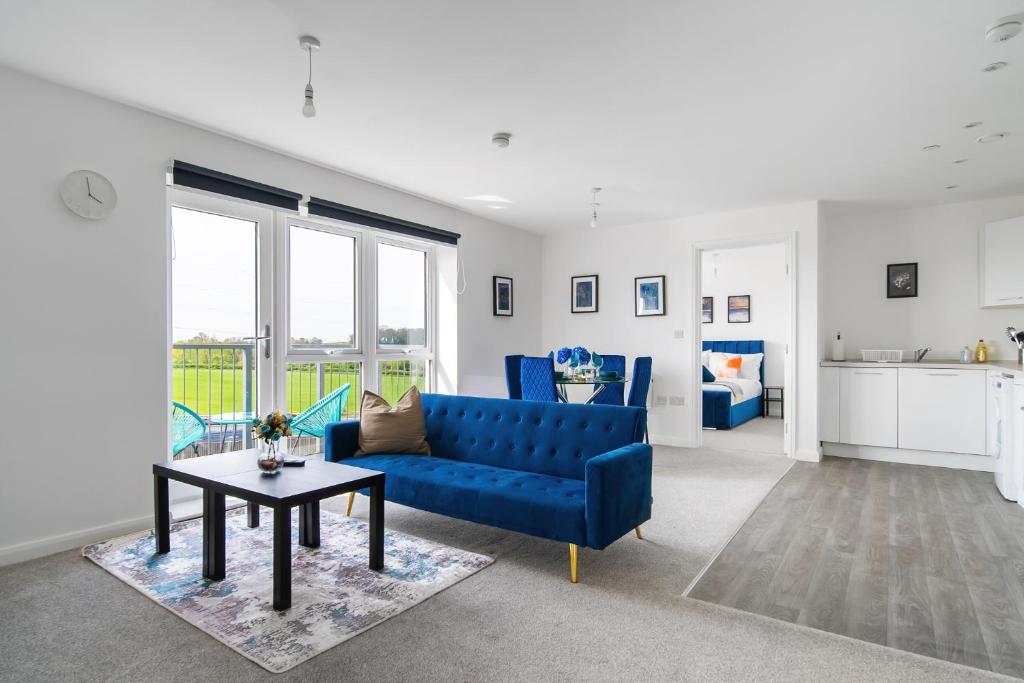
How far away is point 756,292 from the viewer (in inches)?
343

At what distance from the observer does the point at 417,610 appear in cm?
231

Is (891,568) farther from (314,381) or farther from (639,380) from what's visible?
(314,381)

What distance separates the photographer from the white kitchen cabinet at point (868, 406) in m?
5.19

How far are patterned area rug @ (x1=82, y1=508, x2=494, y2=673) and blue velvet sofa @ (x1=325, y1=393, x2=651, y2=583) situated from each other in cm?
30

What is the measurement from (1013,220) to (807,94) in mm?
3251

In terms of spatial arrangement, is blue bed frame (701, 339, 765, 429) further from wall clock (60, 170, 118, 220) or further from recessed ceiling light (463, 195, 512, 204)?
wall clock (60, 170, 118, 220)

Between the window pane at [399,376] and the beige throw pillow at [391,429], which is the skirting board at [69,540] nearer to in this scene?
the beige throw pillow at [391,429]

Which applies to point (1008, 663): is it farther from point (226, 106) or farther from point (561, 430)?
point (226, 106)

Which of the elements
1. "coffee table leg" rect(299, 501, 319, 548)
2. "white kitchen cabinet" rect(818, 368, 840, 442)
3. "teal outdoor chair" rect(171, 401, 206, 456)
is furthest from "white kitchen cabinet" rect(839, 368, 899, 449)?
"teal outdoor chair" rect(171, 401, 206, 456)

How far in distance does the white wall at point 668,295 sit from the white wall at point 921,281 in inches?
14.6

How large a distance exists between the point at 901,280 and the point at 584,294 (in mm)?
3119

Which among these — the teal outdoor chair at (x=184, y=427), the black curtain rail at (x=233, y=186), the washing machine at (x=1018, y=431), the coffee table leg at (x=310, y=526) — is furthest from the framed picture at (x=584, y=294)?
the coffee table leg at (x=310, y=526)

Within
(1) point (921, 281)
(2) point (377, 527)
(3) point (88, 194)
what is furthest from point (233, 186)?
(1) point (921, 281)

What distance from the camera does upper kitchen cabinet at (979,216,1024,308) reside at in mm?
4809
